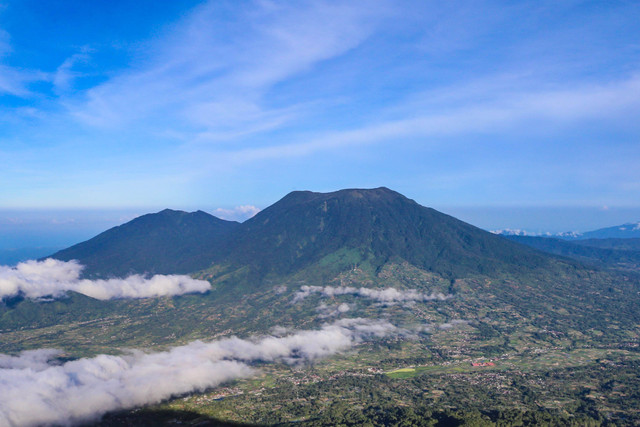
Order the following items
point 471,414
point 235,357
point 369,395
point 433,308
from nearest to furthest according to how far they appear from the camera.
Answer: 1. point 471,414
2. point 369,395
3. point 235,357
4. point 433,308

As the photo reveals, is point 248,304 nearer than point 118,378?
No

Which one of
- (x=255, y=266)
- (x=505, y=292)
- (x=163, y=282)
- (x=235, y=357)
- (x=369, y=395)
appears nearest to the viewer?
(x=369, y=395)

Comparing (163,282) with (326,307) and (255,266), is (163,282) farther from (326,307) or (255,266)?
(326,307)

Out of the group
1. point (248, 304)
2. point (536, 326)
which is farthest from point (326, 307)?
point (536, 326)

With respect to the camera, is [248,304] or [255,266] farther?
[255,266]

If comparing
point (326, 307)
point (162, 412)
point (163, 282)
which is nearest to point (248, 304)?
point (326, 307)

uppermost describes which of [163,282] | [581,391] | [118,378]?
[163,282]

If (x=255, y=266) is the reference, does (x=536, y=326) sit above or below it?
below

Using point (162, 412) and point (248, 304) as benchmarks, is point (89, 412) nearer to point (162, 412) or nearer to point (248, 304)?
point (162, 412)

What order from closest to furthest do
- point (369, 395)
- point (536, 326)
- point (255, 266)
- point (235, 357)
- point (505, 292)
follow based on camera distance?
point (369, 395) < point (235, 357) < point (536, 326) < point (505, 292) < point (255, 266)
